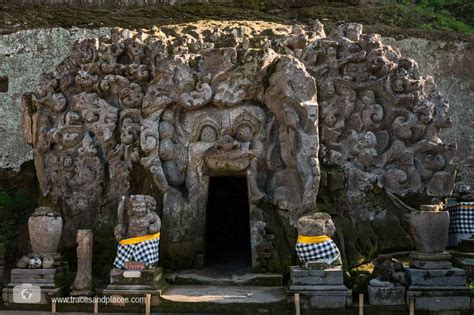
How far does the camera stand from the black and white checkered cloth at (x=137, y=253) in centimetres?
928

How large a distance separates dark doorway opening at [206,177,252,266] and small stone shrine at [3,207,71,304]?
3.98m

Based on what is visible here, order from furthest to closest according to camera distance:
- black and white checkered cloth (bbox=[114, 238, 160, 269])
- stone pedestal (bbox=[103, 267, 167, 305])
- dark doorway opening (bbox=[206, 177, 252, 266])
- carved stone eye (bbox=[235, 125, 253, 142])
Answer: dark doorway opening (bbox=[206, 177, 252, 266]) < carved stone eye (bbox=[235, 125, 253, 142]) < black and white checkered cloth (bbox=[114, 238, 160, 269]) < stone pedestal (bbox=[103, 267, 167, 305])

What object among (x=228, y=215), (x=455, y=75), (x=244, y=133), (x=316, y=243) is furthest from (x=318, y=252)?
(x=455, y=75)

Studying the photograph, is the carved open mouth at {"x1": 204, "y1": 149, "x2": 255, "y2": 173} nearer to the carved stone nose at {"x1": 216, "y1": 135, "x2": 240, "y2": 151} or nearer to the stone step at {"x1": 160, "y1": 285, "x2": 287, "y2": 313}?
the carved stone nose at {"x1": 216, "y1": 135, "x2": 240, "y2": 151}

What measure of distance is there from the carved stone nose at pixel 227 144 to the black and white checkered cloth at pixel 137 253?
2.14 meters

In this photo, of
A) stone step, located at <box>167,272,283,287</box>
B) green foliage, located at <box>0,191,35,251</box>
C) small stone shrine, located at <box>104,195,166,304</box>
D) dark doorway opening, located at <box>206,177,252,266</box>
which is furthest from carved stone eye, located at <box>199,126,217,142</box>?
green foliage, located at <box>0,191,35,251</box>

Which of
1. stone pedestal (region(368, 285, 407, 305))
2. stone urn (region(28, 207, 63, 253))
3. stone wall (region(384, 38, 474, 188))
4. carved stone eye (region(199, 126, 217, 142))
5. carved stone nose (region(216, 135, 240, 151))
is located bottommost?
stone pedestal (region(368, 285, 407, 305))

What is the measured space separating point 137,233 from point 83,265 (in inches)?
37.6

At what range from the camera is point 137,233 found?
370 inches

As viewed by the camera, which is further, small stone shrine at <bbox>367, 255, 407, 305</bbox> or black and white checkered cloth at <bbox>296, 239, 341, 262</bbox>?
black and white checkered cloth at <bbox>296, 239, 341, 262</bbox>

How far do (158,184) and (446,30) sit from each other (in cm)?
1041

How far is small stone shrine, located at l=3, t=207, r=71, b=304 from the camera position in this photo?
917cm

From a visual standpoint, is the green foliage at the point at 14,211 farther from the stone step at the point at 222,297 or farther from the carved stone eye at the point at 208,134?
the stone step at the point at 222,297

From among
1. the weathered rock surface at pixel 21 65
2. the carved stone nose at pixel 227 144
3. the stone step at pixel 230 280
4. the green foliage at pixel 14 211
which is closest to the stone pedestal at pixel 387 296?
the stone step at pixel 230 280
